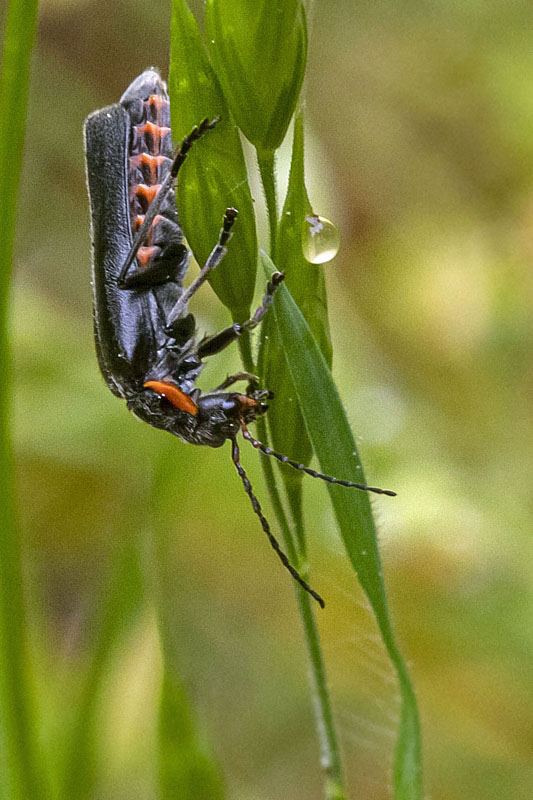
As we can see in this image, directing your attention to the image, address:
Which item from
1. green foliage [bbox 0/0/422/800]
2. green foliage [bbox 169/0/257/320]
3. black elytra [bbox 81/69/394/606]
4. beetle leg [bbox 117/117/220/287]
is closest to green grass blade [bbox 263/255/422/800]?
green foliage [bbox 0/0/422/800]

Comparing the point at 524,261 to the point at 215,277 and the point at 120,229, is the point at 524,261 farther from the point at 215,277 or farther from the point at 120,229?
the point at 215,277

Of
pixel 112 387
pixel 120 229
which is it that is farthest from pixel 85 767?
pixel 120 229

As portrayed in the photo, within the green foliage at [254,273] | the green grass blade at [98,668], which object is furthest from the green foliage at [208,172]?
the green grass blade at [98,668]

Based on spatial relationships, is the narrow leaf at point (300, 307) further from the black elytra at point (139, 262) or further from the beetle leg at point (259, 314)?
the black elytra at point (139, 262)

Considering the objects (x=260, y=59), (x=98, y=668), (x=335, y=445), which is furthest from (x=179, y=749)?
(x=260, y=59)

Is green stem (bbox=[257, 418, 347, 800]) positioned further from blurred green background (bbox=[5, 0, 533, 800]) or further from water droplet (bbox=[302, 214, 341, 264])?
blurred green background (bbox=[5, 0, 533, 800])
